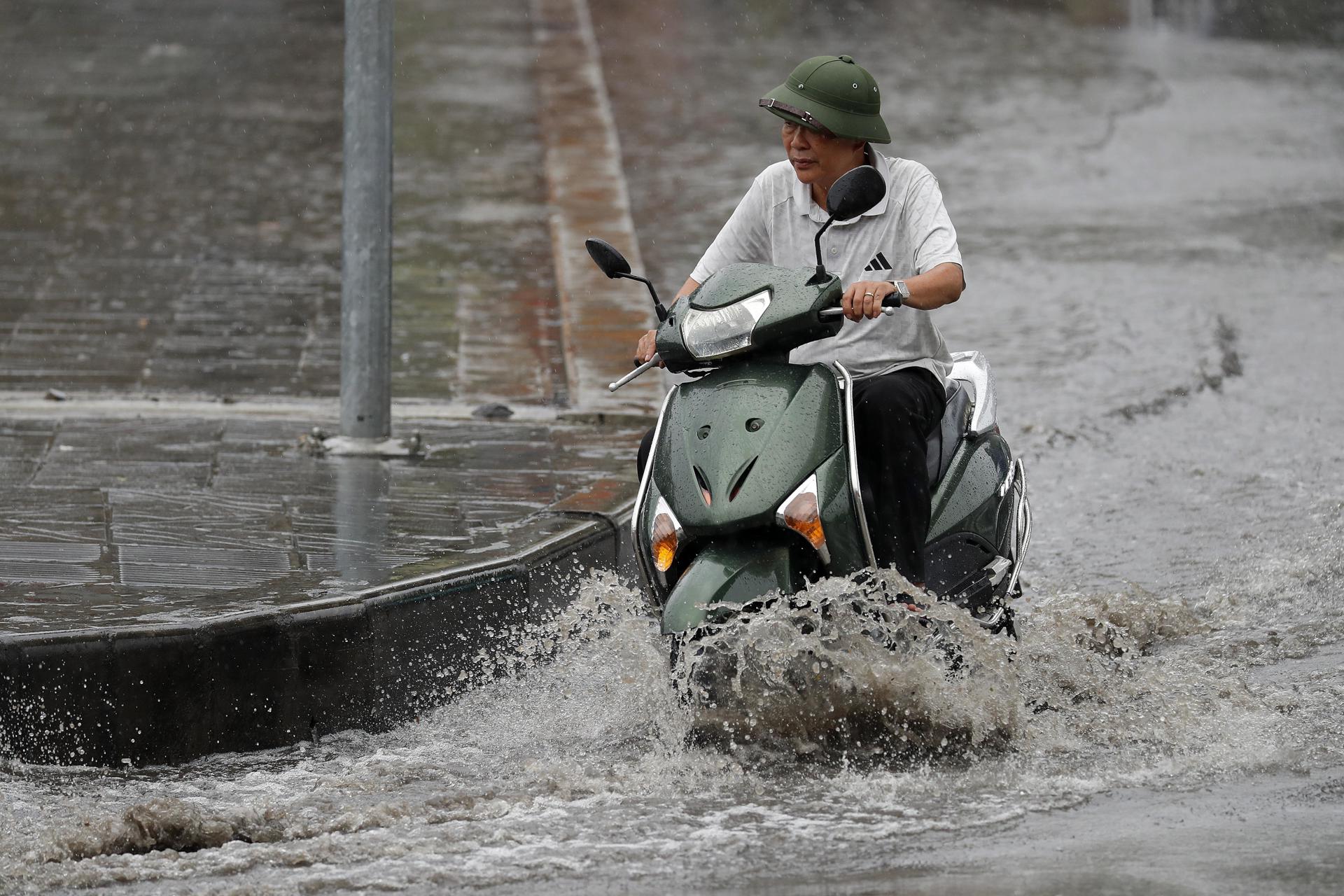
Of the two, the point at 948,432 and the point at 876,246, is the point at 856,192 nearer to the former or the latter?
the point at 876,246

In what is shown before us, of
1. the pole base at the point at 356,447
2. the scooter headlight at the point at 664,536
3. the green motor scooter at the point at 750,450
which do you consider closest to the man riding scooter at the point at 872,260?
the green motor scooter at the point at 750,450

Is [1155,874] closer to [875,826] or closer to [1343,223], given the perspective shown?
[875,826]

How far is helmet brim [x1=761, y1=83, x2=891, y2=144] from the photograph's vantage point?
5.13m

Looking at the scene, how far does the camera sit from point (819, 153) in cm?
522

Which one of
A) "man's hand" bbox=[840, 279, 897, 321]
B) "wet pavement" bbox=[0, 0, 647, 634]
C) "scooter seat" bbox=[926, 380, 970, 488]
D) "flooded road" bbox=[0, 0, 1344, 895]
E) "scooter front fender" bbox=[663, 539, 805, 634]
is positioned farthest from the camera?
"wet pavement" bbox=[0, 0, 647, 634]

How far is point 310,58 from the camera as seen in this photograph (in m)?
15.7

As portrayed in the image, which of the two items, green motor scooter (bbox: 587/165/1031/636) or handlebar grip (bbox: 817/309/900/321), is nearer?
green motor scooter (bbox: 587/165/1031/636)

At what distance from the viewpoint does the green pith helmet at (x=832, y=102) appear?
16.9 ft

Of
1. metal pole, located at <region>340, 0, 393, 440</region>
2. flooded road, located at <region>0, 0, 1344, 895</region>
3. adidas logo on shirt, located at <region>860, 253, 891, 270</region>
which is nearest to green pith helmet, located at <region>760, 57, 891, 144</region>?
adidas logo on shirt, located at <region>860, 253, 891, 270</region>

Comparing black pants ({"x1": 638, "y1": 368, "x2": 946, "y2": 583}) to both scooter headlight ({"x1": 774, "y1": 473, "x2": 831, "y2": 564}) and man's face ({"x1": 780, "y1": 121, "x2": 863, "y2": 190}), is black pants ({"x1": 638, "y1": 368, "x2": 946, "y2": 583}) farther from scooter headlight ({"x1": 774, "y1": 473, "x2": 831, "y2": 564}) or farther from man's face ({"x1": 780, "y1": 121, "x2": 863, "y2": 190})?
man's face ({"x1": 780, "y1": 121, "x2": 863, "y2": 190})

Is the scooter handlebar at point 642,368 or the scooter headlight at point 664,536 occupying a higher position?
the scooter handlebar at point 642,368

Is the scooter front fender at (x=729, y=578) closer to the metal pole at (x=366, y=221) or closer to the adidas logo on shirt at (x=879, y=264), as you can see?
the adidas logo on shirt at (x=879, y=264)

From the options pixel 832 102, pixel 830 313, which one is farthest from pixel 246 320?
pixel 830 313

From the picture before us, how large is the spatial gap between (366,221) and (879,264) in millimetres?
2984
